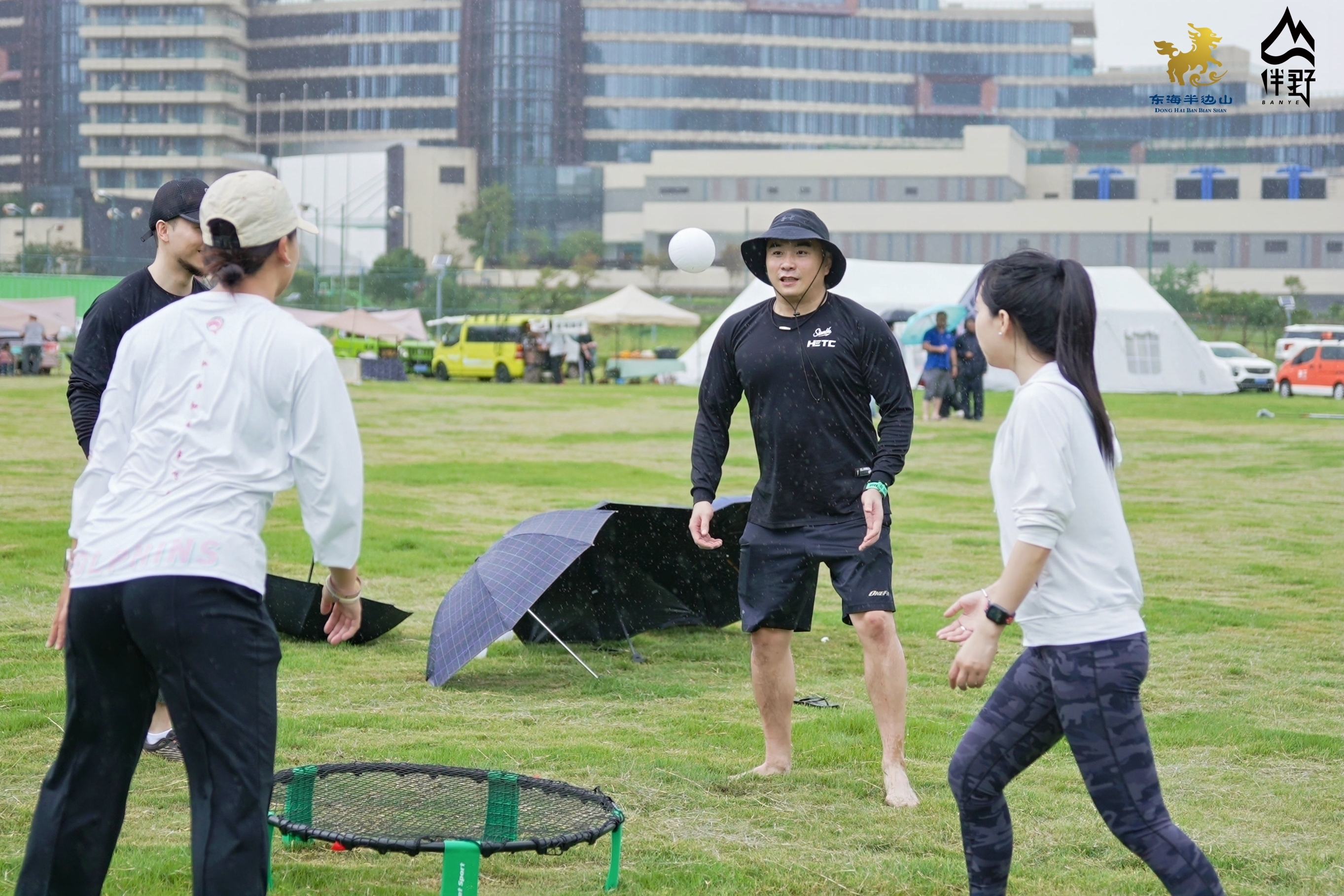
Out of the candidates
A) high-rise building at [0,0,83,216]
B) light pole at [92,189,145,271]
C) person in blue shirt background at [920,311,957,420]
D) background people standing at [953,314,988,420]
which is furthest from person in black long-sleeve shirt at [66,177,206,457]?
high-rise building at [0,0,83,216]

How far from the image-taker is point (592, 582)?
7418 mm

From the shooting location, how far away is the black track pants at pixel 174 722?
2844 millimetres

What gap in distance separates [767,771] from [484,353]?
119ft

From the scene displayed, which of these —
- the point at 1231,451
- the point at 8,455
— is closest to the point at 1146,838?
the point at 8,455

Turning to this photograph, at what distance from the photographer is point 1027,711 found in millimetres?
3326

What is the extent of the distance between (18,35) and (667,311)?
341 ft

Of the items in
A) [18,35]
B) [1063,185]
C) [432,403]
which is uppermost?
[18,35]

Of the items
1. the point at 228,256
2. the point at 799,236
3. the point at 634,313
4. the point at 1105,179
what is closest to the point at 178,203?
the point at 228,256

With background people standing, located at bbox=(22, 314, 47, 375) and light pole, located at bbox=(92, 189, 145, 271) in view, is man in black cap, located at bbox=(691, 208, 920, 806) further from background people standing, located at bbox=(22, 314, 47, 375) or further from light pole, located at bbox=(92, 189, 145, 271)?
light pole, located at bbox=(92, 189, 145, 271)

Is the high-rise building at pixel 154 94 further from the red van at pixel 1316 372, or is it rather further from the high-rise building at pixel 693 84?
the red van at pixel 1316 372

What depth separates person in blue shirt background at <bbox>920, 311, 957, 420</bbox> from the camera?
79.4ft

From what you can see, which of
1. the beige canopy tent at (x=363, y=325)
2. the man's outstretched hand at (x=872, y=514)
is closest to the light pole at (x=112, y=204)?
the beige canopy tent at (x=363, y=325)

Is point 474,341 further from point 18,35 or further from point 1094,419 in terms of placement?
point 18,35

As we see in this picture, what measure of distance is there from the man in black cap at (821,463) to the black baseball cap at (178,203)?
1.92m
